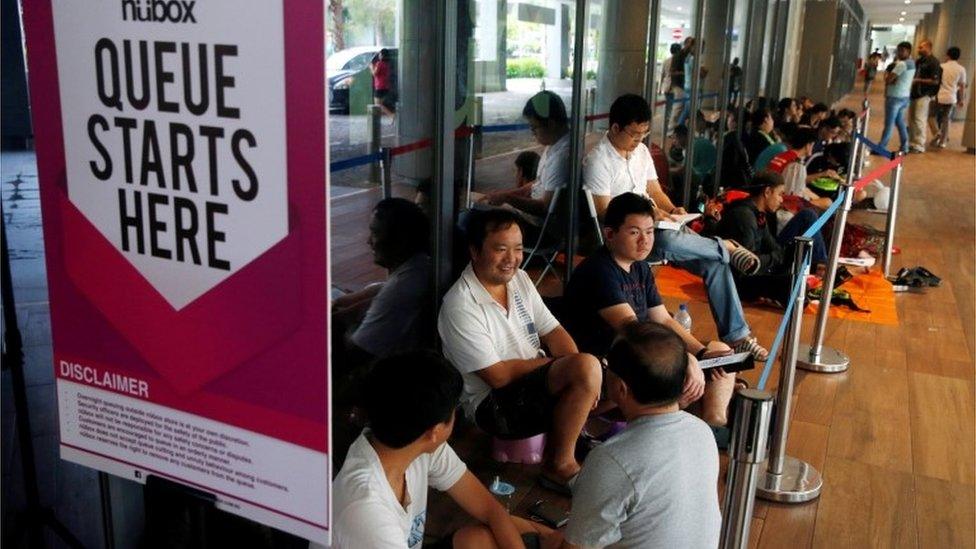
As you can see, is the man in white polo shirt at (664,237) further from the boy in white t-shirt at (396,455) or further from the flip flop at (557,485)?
the boy in white t-shirt at (396,455)

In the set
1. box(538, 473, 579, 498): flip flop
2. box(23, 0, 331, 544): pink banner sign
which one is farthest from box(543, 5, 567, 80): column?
box(23, 0, 331, 544): pink banner sign

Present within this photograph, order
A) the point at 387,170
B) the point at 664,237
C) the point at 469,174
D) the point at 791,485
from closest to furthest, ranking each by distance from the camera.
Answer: the point at 387,170, the point at 791,485, the point at 469,174, the point at 664,237

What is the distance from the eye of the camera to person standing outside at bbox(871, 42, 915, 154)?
1197 cm

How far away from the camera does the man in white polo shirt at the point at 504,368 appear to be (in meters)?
2.89

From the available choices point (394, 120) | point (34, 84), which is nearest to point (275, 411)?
point (34, 84)

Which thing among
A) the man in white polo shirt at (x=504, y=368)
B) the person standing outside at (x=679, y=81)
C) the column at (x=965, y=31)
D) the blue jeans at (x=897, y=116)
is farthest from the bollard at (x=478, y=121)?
the column at (x=965, y=31)

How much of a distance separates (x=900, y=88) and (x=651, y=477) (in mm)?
12037

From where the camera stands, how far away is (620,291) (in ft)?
10.8

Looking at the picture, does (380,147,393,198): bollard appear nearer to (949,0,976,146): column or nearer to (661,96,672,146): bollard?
(661,96,672,146): bollard

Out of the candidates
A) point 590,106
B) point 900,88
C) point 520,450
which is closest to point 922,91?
point 900,88

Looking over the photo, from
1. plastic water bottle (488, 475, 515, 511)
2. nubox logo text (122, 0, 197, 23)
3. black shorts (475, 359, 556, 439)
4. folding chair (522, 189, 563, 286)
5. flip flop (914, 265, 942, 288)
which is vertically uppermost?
nubox logo text (122, 0, 197, 23)

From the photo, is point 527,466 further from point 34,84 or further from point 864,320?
point 864,320

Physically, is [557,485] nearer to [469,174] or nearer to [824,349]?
[469,174]

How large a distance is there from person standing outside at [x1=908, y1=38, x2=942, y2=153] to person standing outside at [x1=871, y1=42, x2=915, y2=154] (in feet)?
1.85
